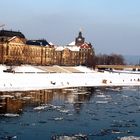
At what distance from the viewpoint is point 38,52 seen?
134500 millimetres

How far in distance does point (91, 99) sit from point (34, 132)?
78.1 ft

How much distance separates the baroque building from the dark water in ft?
195

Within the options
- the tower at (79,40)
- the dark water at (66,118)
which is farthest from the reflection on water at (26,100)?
the tower at (79,40)

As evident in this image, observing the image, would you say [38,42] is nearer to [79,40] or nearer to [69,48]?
[69,48]

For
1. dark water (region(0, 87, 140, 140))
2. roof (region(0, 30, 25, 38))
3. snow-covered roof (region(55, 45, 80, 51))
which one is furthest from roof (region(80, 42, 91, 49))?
dark water (region(0, 87, 140, 140))

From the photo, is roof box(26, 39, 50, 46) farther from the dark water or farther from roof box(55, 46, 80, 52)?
the dark water

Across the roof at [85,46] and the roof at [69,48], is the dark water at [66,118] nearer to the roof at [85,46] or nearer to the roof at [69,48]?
the roof at [69,48]

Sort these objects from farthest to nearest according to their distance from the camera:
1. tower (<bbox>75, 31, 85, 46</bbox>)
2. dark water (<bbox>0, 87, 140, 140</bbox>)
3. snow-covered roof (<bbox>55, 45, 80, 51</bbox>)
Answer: tower (<bbox>75, 31, 85, 46</bbox>), snow-covered roof (<bbox>55, 45, 80, 51</bbox>), dark water (<bbox>0, 87, 140, 140</bbox>)

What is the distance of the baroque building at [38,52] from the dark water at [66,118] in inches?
2336

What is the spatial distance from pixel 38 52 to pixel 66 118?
97.7 meters

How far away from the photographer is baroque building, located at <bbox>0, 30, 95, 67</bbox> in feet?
399

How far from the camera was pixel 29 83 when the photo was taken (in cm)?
7256

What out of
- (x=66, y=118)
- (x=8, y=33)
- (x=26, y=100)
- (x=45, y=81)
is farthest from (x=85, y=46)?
(x=66, y=118)

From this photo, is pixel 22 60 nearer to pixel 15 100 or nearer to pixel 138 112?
pixel 15 100
